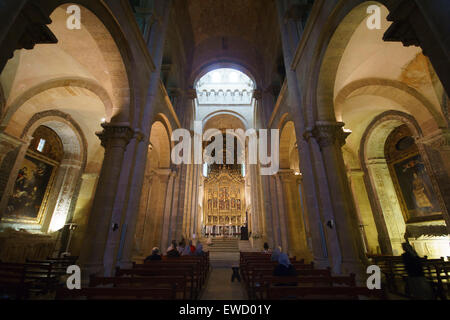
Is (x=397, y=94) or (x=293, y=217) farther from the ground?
(x=397, y=94)

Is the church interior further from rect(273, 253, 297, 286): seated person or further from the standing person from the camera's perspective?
rect(273, 253, 297, 286): seated person

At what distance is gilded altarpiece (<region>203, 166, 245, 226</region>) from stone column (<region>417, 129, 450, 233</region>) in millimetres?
18288

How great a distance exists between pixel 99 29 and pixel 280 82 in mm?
10237

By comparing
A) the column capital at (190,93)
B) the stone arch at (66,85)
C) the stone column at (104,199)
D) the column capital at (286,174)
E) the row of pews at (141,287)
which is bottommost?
the row of pews at (141,287)

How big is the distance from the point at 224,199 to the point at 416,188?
18.3m

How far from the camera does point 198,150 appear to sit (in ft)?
57.7

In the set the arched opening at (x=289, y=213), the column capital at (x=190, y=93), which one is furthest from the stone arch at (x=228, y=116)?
the arched opening at (x=289, y=213)

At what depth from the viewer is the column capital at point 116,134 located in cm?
610

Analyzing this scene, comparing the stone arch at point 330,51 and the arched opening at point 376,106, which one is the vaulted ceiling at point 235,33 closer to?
the arched opening at point 376,106

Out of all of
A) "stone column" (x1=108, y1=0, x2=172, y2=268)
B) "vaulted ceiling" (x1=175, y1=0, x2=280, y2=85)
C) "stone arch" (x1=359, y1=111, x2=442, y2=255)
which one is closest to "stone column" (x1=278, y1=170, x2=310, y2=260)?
"stone arch" (x1=359, y1=111, x2=442, y2=255)

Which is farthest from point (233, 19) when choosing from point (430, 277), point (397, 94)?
point (430, 277)

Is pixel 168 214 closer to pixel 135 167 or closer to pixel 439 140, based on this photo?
pixel 135 167

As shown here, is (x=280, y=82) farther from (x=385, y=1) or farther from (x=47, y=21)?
(x=47, y=21)

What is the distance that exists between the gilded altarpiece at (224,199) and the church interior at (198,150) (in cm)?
875
